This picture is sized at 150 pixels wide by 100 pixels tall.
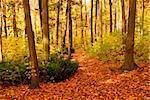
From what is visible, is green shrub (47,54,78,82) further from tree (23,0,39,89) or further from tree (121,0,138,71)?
tree (121,0,138,71)

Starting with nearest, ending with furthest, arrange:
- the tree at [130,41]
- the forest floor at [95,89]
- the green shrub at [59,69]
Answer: the forest floor at [95,89] < the tree at [130,41] < the green shrub at [59,69]

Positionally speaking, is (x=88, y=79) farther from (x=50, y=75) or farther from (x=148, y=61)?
(x=148, y=61)

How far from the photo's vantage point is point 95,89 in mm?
11211

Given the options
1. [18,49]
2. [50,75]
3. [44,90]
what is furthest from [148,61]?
[18,49]

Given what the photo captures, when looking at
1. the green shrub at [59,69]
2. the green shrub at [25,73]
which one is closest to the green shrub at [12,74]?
the green shrub at [25,73]

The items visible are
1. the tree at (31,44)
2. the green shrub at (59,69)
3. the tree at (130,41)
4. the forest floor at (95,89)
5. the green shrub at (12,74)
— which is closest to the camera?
the forest floor at (95,89)

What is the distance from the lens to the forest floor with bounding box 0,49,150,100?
1013 centimetres

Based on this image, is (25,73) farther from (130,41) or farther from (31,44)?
(130,41)

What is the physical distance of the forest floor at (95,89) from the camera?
1013 cm

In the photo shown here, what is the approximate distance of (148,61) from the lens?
15.8 metres

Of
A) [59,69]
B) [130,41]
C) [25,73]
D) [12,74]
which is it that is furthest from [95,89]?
[12,74]

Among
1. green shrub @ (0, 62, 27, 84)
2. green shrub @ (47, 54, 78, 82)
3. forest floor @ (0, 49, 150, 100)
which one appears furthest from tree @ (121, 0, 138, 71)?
green shrub @ (0, 62, 27, 84)

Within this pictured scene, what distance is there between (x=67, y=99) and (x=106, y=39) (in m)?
9.78

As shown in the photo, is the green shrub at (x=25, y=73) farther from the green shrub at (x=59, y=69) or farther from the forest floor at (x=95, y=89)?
the forest floor at (x=95, y=89)
